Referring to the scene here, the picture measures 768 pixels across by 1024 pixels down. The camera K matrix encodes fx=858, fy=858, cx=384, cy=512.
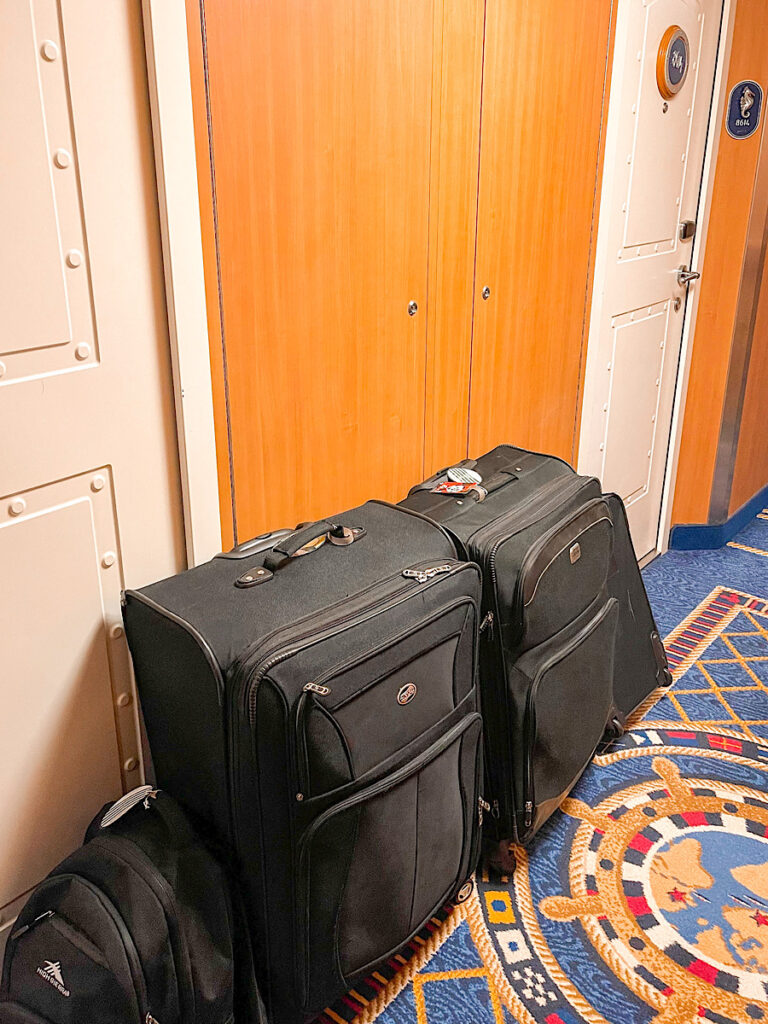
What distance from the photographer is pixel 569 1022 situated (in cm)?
135

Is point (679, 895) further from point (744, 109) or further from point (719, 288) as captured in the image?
point (744, 109)

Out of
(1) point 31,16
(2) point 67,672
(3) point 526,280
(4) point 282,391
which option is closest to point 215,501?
(4) point 282,391

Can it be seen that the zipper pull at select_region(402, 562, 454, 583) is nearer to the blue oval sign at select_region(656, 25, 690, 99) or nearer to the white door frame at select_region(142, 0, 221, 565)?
the white door frame at select_region(142, 0, 221, 565)

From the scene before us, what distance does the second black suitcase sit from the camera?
5.08ft

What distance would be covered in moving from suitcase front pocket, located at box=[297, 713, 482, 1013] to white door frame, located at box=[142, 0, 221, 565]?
0.48 metres

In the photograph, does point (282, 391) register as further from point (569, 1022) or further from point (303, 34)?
point (569, 1022)

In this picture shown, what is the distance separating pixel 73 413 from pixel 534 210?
4.01ft

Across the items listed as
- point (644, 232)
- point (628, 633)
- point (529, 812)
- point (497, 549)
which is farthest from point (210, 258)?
point (644, 232)

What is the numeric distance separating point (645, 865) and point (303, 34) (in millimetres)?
1599

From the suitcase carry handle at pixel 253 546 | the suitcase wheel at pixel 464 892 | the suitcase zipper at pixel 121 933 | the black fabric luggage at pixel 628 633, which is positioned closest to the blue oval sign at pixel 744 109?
the black fabric luggage at pixel 628 633

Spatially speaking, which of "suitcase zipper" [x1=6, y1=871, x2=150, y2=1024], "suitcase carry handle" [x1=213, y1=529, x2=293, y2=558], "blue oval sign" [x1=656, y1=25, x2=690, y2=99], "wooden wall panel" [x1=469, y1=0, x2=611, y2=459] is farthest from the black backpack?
"blue oval sign" [x1=656, y1=25, x2=690, y2=99]

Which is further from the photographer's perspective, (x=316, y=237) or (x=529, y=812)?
(x=529, y=812)

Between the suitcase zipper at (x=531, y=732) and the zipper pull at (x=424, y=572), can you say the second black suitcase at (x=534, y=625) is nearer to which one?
the suitcase zipper at (x=531, y=732)

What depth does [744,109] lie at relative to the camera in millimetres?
2650
